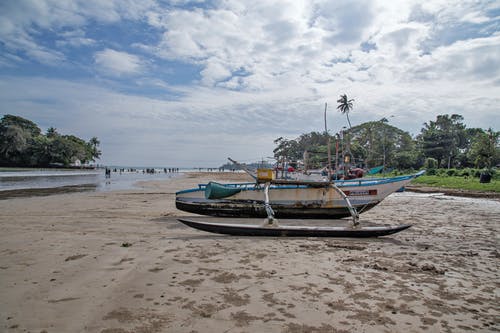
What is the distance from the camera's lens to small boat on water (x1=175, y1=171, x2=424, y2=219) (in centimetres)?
1178

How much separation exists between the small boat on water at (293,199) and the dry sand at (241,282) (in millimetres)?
3222

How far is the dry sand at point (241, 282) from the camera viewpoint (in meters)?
3.74

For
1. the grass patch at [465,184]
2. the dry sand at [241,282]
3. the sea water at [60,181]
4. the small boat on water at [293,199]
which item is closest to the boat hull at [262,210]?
the small boat on water at [293,199]

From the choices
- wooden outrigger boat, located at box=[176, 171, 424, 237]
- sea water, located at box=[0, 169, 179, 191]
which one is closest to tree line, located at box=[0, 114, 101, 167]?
sea water, located at box=[0, 169, 179, 191]

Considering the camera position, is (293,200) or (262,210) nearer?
(262,210)

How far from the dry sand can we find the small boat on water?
3.22 meters

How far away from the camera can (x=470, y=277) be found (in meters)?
5.43

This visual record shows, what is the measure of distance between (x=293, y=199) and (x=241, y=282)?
7.24 m

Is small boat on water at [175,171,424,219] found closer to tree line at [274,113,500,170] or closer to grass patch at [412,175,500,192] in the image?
grass patch at [412,175,500,192]

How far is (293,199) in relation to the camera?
11922mm

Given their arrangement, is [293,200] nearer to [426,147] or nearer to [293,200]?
[293,200]

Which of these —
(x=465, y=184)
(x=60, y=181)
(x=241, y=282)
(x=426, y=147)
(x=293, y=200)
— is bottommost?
(x=241, y=282)

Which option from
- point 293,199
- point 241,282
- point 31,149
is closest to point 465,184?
point 293,199

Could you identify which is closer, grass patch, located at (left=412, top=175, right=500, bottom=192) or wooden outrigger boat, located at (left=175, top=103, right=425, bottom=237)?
wooden outrigger boat, located at (left=175, top=103, right=425, bottom=237)
